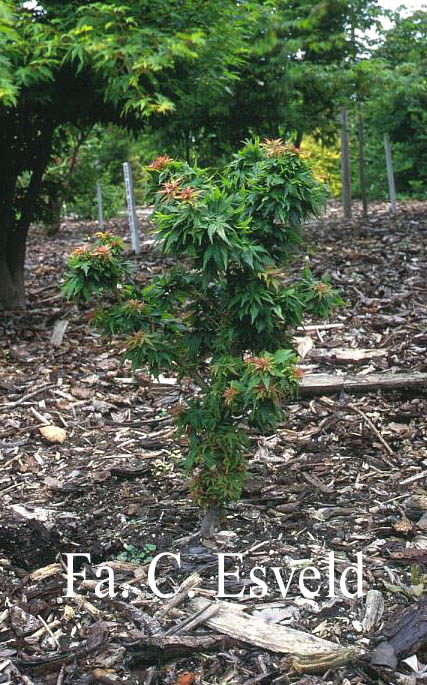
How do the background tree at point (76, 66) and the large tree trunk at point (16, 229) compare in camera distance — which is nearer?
the background tree at point (76, 66)

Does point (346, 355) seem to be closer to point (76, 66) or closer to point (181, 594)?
point (181, 594)

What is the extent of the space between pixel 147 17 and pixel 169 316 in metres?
3.68

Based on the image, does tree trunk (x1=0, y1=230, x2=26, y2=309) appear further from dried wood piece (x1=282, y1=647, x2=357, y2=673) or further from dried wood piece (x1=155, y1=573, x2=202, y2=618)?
dried wood piece (x1=282, y1=647, x2=357, y2=673)

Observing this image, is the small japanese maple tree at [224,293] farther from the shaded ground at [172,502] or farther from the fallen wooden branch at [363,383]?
the fallen wooden branch at [363,383]

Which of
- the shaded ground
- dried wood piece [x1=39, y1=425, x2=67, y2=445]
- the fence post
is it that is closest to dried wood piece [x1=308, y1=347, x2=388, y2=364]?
the shaded ground

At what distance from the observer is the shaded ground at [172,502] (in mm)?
2744

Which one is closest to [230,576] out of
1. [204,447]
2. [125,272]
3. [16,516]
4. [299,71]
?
[204,447]

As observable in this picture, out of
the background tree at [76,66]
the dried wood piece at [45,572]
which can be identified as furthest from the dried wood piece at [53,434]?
the background tree at [76,66]

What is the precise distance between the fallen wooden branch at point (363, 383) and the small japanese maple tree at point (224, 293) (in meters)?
1.56

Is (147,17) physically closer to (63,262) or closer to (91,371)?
(91,371)

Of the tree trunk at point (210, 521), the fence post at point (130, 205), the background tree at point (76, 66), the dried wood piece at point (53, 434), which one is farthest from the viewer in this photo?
the fence post at point (130, 205)

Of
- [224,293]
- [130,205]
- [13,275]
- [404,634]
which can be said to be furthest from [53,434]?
[130,205]

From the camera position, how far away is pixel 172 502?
12.3 ft

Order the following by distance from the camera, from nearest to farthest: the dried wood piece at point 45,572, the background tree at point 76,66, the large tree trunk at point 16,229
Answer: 1. the dried wood piece at point 45,572
2. the background tree at point 76,66
3. the large tree trunk at point 16,229
